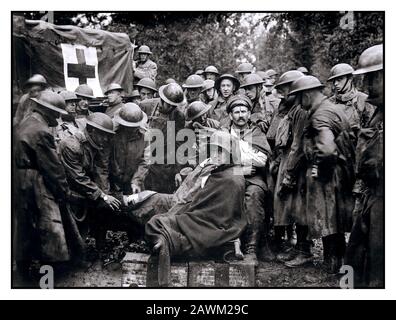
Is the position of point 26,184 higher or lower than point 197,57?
lower

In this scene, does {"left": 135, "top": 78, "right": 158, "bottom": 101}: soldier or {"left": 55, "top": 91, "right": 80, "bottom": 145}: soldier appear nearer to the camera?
{"left": 55, "top": 91, "right": 80, "bottom": 145}: soldier

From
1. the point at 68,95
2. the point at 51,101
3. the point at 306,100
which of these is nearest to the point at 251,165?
the point at 306,100

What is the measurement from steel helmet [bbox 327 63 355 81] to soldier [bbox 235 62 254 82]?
0.87 m

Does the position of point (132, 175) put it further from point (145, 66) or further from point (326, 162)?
point (326, 162)

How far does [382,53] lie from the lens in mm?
7121

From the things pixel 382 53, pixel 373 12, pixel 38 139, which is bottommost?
pixel 38 139

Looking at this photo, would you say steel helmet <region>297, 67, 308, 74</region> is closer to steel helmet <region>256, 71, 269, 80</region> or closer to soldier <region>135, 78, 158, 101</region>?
steel helmet <region>256, 71, 269, 80</region>

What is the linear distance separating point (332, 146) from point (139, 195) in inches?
83.9

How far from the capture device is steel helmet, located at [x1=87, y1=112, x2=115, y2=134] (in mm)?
7277

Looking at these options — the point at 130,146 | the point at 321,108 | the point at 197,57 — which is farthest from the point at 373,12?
the point at 130,146

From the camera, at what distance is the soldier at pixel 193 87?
24.4 ft

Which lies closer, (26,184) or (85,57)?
(26,184)

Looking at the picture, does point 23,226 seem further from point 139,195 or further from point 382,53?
point 382,53

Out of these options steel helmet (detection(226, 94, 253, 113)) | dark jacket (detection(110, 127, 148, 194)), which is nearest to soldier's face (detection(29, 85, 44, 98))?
dark jacket (detection(110, 127, 148, 194))
